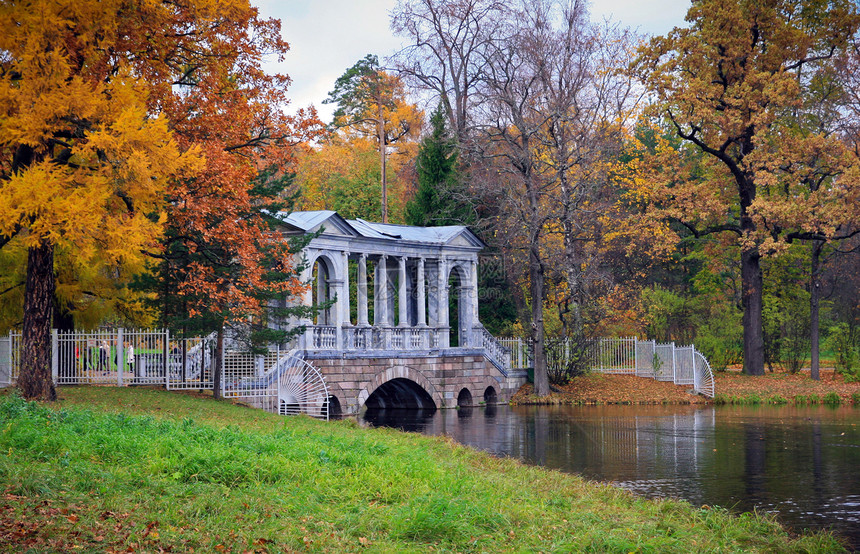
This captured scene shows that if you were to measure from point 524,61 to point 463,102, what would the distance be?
36.1ft

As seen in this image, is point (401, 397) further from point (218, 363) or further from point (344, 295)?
point (218, 363)

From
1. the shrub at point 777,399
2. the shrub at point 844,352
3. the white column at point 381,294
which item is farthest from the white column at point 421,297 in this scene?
the shrub at point 844,352

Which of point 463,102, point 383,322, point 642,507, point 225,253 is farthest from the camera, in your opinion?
point 463,102

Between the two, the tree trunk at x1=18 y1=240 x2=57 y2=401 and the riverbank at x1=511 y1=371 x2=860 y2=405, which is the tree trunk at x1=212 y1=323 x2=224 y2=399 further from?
the riverbank at x1=511 y1=371 x2=860 y2=405

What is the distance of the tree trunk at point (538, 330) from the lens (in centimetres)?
3250

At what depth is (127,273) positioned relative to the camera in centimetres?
2355

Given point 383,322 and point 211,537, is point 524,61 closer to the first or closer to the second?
point 383,322

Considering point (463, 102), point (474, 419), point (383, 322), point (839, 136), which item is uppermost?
point (463, 102)

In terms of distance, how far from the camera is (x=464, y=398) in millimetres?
32125

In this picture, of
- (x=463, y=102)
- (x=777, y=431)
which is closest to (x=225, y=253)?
(x=777, y=431)

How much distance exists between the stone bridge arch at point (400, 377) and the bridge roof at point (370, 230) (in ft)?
13.7

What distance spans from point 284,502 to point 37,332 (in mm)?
9627

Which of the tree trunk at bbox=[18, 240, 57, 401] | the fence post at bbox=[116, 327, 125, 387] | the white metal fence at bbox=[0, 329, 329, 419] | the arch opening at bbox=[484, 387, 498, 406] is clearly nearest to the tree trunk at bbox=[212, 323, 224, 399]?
the white metal fence at bbox=[0, 329, 329, 419]

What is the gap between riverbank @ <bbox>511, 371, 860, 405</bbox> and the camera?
30625mm
